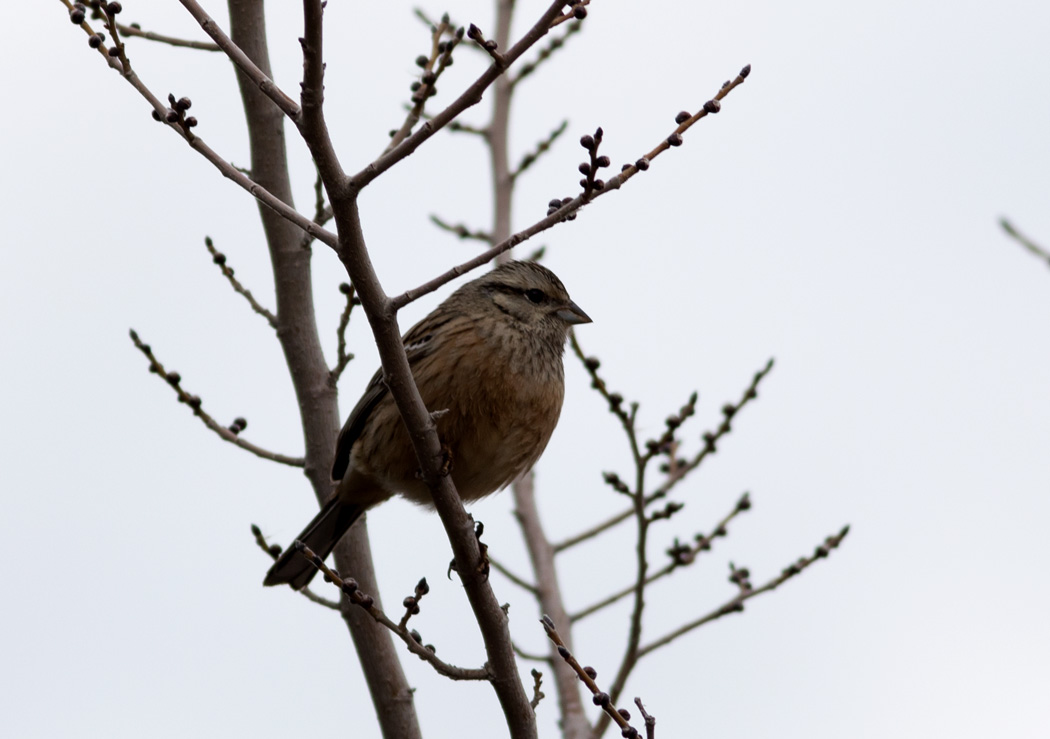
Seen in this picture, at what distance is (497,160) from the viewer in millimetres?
8344

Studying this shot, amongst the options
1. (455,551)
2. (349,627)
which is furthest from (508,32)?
(455,551)

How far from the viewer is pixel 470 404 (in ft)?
19.2

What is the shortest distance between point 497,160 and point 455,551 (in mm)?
4211

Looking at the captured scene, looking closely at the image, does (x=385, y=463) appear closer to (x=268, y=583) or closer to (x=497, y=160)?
(x=268, y=583)

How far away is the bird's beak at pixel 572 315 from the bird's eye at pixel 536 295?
119 mm

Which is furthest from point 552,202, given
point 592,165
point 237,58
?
point 237,58

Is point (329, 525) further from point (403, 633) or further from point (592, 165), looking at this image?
point (592, 165)

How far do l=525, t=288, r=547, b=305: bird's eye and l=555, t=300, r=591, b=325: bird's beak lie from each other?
119 mm

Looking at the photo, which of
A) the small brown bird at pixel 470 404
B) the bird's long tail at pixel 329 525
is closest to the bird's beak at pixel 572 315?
the small brown bird at pixel 470 404

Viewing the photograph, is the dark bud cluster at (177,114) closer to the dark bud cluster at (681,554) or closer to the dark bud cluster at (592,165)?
the dark bud cluster at (592,165)

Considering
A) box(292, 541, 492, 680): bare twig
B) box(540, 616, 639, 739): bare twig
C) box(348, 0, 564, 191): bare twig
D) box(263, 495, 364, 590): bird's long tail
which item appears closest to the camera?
box(348, 0, 564, 191): bare twig

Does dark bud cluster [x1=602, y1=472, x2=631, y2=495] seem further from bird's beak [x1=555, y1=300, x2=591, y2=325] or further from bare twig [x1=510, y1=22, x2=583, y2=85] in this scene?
bare twig [x1=510, y1=22, x2=583, y2=85]

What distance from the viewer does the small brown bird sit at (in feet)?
19.3

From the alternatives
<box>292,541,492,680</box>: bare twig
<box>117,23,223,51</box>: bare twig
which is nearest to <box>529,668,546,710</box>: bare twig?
<box>292,541,492,680</box>: bare twig
